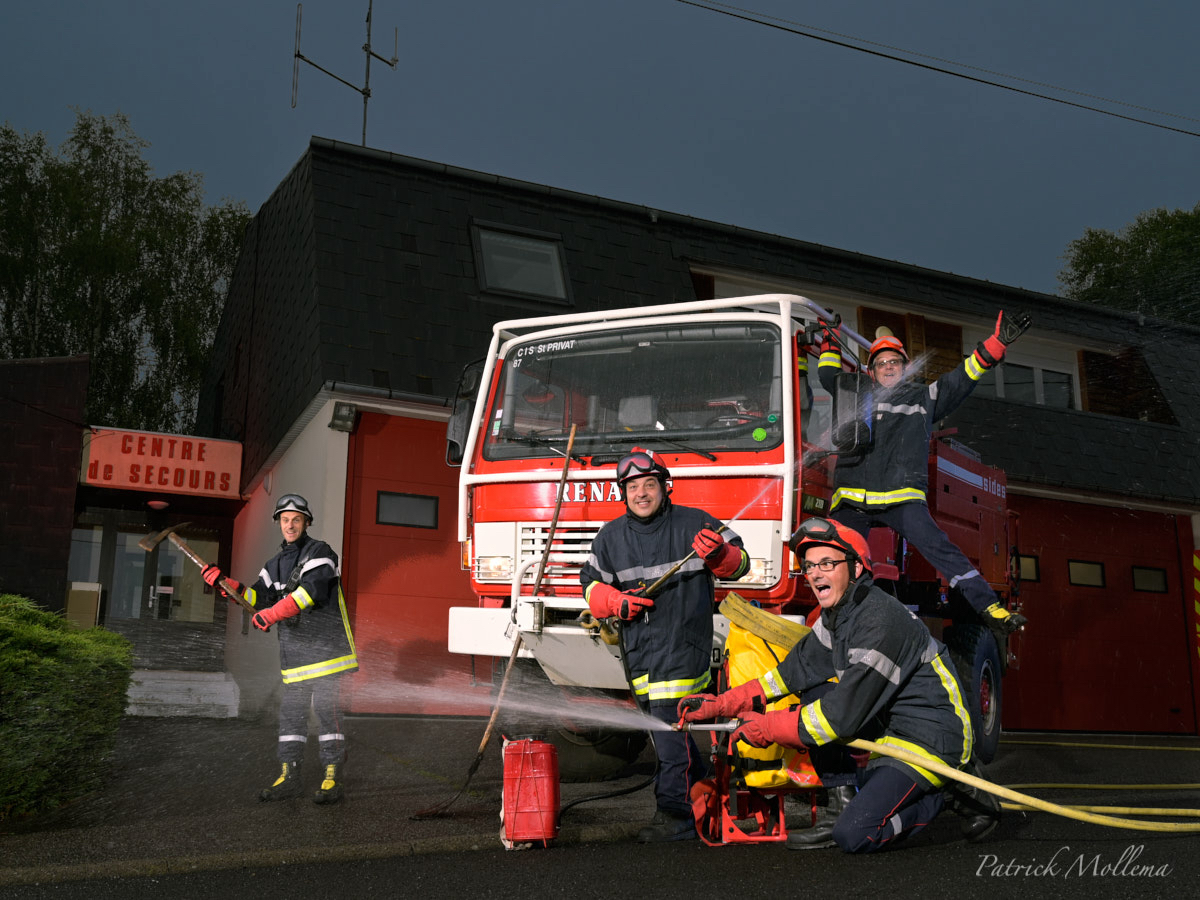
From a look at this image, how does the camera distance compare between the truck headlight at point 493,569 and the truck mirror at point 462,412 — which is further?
the truck mirror at point 462,412

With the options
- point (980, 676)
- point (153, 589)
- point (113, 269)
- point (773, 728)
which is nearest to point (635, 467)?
point (773, 728)

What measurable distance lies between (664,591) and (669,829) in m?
1.07

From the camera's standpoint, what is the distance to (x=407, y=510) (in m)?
10.9

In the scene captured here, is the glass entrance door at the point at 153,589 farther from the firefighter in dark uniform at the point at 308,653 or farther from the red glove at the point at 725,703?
the red glove at the point at 725,703

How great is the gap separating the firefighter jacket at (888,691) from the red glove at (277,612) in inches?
122

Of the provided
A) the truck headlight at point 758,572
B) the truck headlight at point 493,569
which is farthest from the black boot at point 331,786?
the truck headlight at point 758,572

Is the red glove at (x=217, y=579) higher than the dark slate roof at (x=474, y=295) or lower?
lower

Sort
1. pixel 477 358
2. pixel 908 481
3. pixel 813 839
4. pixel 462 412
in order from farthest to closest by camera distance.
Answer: pixel 477 358, pixel 462 412, pixel 908 481, pixel 813 839

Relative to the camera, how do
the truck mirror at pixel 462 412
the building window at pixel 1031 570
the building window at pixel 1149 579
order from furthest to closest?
the building window at pixel 1149 579
the building window at pixel 1031 570
the truck mirror at pixel 462 412

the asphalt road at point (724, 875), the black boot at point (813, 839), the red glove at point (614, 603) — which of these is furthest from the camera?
the red glove at point (614, 603)

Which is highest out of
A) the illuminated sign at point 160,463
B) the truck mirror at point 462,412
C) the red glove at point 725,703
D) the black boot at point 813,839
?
the illuminated sign at point 160,463

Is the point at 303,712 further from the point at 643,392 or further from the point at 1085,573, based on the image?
the point at 1085,573

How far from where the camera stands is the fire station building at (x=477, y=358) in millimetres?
10625

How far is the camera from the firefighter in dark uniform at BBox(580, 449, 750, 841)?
17.2 ft
